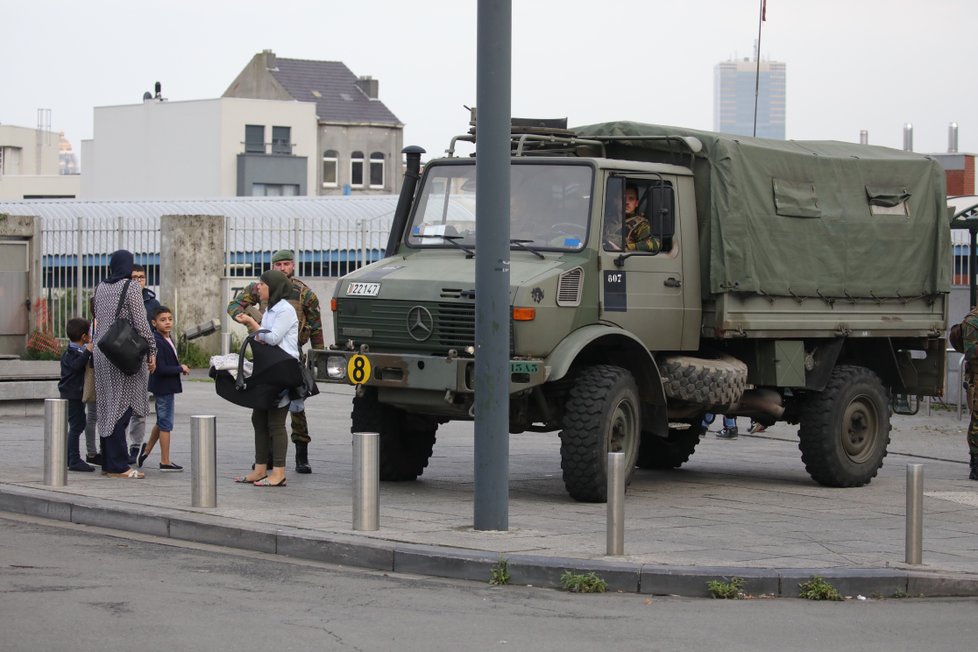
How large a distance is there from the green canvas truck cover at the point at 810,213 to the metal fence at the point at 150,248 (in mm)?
14174

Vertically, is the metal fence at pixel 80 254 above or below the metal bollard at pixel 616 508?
above

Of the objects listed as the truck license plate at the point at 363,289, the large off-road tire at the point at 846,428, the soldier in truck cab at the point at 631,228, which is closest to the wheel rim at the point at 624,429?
the soldier in truck cab at the point at 631,228

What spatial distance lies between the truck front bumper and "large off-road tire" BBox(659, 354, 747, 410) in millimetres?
1670

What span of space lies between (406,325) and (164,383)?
2.70 meters

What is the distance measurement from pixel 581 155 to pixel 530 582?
17.3 feet

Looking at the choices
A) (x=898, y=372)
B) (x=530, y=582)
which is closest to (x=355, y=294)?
(x=530, y=582)

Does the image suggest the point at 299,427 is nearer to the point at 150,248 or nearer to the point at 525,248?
the point at 525,248

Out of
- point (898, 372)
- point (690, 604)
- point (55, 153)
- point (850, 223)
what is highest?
point (55, 153)

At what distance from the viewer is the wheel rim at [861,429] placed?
1420cm

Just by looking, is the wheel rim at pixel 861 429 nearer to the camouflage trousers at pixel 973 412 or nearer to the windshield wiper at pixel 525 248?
the camouflage trousers at pixel 973 412

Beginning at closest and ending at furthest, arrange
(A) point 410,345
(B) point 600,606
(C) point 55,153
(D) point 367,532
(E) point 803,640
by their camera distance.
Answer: (E) point 803,640
(B) point 600,606
(D) point 367,532
(A) point 410,345
(C) point 55,153

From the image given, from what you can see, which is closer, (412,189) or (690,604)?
(690,604)

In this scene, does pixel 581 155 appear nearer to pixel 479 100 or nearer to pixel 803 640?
pixel 479 100

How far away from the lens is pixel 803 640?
25.0ft
